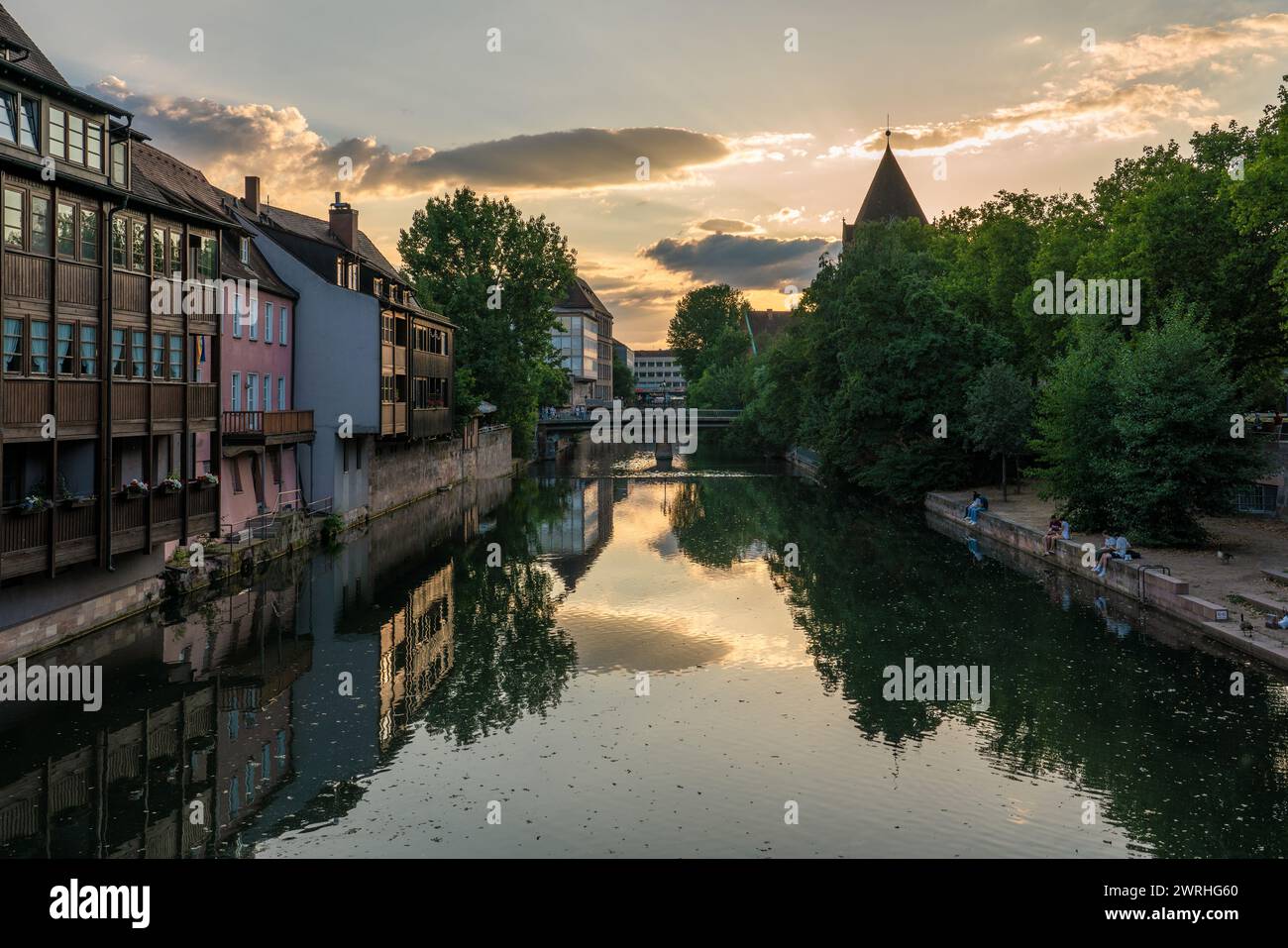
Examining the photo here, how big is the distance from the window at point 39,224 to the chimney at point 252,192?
86.6ft

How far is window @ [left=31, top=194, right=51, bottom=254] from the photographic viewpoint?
21422 millimetres

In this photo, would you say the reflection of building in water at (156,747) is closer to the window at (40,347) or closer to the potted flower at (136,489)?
the potted flower at (136,489)

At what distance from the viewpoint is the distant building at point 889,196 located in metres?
108

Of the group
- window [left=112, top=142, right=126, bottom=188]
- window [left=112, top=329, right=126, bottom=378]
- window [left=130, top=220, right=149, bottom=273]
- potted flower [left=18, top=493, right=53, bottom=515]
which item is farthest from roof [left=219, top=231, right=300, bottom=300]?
potted flower [left=18, top=493, right=53, bottom=515]

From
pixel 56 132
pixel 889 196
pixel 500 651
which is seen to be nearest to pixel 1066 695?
pixel 500 651

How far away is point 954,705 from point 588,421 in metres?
77.2

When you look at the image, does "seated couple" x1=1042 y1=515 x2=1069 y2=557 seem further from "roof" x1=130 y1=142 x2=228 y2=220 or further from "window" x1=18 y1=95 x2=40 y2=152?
"window" x1=18 y1=95 x2=40 y2=152

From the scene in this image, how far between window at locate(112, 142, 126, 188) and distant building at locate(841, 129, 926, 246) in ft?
295

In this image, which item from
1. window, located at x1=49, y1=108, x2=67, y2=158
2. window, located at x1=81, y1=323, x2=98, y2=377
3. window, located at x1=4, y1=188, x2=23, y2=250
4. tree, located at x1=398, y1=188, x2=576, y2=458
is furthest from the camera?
tree, located at x1=398, y1=188, x2=576, y2=458

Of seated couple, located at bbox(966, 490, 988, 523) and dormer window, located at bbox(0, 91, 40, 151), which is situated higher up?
dormer window, located at bbox(0, 91, 40, 151)

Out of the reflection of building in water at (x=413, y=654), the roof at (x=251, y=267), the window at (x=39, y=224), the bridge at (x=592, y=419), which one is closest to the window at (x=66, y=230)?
the window at (x=39, y=224)

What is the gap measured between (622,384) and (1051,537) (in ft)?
500
